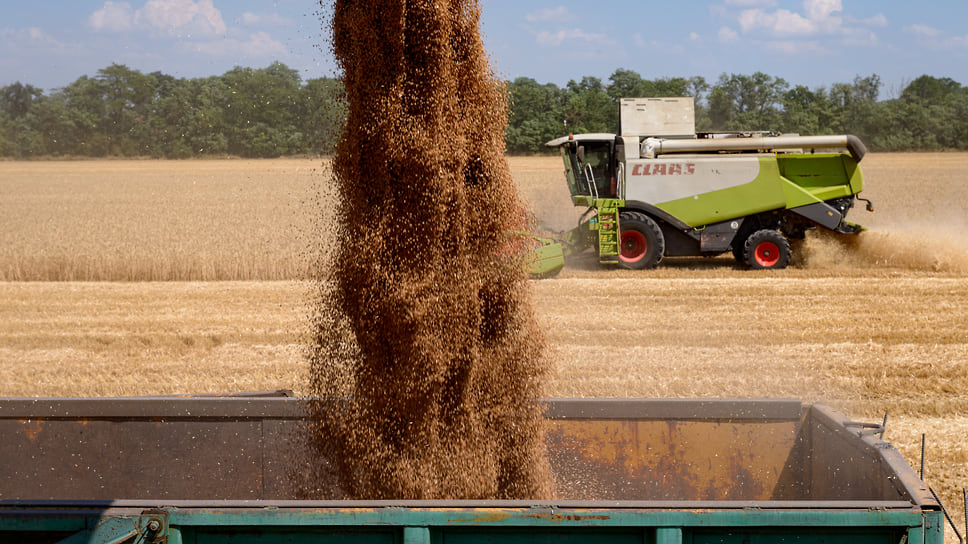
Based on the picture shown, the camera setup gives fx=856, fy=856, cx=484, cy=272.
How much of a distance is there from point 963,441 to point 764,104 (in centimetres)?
4431

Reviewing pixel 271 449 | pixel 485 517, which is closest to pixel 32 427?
pixel 271 449

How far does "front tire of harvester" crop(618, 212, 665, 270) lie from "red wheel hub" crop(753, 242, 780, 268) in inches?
52.3

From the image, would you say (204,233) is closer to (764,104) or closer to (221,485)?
(221,485)

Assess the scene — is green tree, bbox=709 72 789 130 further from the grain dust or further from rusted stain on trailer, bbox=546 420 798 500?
rusted stain on trailer, bbox=546 420 798 500

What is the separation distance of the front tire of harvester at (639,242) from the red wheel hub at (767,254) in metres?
1.33

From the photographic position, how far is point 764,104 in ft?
153

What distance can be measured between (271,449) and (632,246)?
912cm

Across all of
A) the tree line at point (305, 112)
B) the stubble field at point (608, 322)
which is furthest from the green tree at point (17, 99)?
the stubble field at point (608, 322)

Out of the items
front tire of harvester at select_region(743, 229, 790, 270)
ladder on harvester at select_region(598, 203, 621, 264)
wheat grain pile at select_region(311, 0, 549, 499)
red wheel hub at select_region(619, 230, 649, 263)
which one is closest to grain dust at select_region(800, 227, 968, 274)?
front tire of harvester at select_region(743, 229, 790, 270)

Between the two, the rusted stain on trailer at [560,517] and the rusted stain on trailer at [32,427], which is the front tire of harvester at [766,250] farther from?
the rusted stain on trailer at [560,517]

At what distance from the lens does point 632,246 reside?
12320 mm

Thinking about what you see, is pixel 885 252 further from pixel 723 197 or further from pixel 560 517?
pixel 560 517

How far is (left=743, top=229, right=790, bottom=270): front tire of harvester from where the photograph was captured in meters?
12.0

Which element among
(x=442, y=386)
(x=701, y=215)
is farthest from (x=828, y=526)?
(x=701, y=215)
